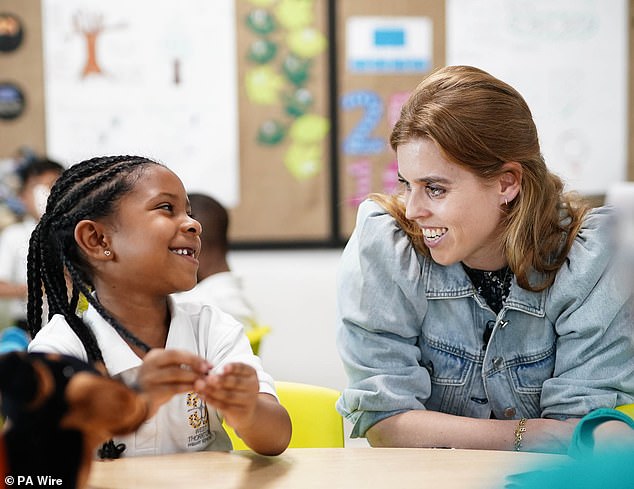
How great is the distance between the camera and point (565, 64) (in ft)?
13.0

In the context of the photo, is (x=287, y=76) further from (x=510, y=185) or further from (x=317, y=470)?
(x=317, y=470)

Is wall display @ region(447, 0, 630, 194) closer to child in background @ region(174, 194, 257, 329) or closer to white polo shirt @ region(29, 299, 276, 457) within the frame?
child in background @ region(174, 194, 257, 329)

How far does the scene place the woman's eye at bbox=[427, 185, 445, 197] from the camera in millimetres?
1642

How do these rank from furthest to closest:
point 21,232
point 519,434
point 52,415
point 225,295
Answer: point 21,232
point 225,295
point 519,434
point 52,415

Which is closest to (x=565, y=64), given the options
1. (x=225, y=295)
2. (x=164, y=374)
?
(x=225, y=295)

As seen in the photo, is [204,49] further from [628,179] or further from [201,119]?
[628,179]

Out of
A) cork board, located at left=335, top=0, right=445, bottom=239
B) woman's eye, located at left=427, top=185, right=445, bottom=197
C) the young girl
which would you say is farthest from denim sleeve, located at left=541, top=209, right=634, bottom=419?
cork board, located at left=335, top=0, right=445, bottom=239

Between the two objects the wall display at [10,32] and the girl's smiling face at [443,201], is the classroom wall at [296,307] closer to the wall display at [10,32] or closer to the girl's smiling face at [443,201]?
the wall display at [10,32]

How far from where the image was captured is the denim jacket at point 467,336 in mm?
1645

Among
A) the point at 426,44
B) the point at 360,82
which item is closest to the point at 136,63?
the point at 360,82

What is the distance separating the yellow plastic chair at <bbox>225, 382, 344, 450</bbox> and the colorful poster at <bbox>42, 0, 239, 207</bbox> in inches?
92.3

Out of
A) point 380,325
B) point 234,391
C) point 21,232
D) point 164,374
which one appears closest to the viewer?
point 164,374

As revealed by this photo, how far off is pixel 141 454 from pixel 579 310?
89cm

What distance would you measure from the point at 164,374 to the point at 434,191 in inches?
32.4
